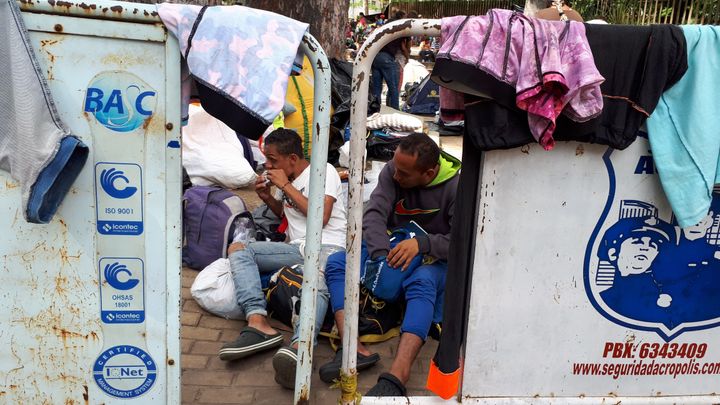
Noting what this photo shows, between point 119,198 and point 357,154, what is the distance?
840 mm

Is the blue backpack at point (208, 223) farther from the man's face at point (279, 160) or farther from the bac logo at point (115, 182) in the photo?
the bac logo at point (115, 182)

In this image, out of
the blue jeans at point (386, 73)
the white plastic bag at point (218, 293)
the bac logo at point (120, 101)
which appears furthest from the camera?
the blue jeans at point (386, 73)

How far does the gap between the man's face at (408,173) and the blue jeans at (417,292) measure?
0.43 metres

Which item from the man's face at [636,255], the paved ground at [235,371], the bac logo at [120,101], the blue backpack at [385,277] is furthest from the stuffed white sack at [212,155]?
the man's face at [636,255]

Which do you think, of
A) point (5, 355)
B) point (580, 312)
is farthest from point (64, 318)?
point (580, 312)

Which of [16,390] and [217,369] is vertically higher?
[16,390]

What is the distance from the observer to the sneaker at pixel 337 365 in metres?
3.00

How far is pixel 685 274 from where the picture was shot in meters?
2.44

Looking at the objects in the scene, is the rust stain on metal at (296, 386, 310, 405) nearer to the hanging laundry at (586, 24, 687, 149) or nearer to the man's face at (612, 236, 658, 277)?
the man's face at (612, 236, 658, 277)

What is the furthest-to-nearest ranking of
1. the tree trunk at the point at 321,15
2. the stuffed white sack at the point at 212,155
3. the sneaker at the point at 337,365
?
the tree trunk at the point at 321,15, the stuffed white sack at the point at 212,155, the sneaker at the point at 337,365

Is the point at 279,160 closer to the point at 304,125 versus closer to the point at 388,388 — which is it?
the point at 388,388

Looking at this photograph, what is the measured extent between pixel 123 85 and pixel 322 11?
18.5ft

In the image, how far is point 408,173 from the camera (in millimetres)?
3232

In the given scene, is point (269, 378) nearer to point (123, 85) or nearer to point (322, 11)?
point (123, 85)
